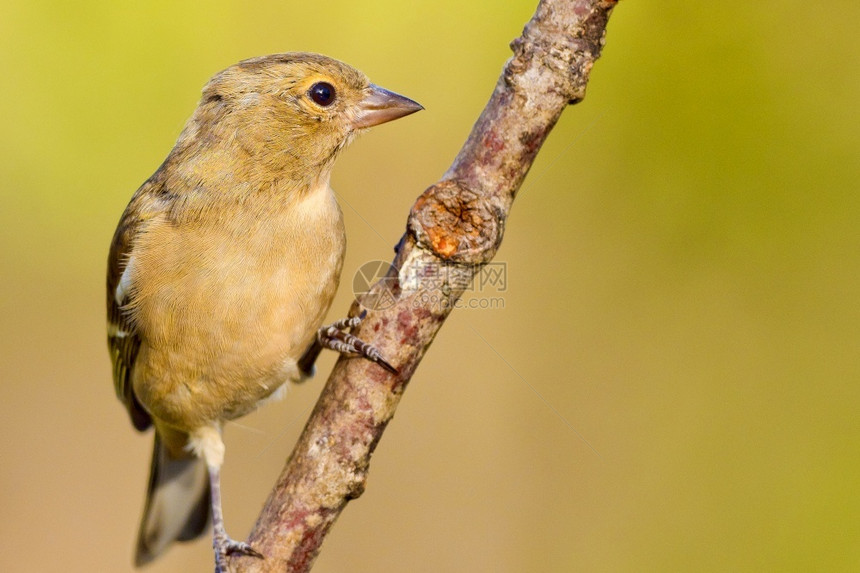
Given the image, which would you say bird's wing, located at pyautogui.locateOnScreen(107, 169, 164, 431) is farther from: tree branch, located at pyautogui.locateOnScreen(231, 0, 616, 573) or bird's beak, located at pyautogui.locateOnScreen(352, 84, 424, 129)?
tree branch, located at pyautogui.locateOnScreen(231, 0, 616, 573)

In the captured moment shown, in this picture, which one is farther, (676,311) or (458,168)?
(676,311)

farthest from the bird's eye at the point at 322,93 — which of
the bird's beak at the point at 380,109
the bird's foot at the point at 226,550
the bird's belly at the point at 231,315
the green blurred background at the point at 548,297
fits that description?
the bird's foot at the point at 226,550

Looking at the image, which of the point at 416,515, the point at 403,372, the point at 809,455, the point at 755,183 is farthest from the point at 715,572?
the point at 403,372

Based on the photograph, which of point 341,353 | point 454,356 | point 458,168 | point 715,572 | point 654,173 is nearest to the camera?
point 458,168

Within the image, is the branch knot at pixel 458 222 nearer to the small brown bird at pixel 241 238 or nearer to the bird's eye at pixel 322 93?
the small brown bird at pixel 241 238

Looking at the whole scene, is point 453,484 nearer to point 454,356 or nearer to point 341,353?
point 454,356

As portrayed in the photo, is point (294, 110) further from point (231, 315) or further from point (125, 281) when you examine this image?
point (125, 281)

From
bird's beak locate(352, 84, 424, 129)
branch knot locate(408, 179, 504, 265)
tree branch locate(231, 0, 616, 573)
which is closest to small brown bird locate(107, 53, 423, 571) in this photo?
bird's beak locate(352, 84, 424, 129)
